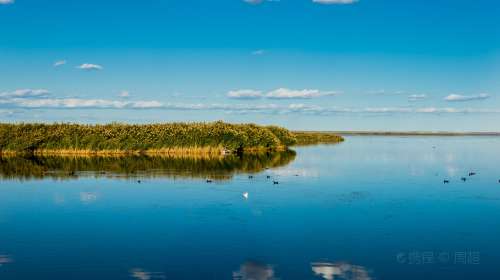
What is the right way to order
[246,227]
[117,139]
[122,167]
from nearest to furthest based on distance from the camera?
[246,227] → [122,167] → [117,139]

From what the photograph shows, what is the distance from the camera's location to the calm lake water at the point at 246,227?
A: 679 inches

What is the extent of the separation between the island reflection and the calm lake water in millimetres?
816

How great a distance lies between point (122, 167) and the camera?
5134 cm

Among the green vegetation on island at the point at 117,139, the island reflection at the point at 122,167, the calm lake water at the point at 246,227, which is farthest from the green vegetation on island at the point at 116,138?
the calm lake water at the point at 246,227

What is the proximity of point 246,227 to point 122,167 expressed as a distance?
99.4ft

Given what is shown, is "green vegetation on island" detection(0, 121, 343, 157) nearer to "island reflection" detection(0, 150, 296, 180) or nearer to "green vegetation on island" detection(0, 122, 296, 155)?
"green vegetation on island" detection(0, 122, 296, 155)

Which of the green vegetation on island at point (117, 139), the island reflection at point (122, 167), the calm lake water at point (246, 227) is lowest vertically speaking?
the calm lake water at point (246, 227)

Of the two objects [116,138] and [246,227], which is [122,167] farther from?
A: [246,227]

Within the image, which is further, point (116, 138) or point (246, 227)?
point (116, 138)

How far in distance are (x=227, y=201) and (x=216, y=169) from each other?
1932cm

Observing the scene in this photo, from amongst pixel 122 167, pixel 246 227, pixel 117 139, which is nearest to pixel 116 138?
pixel 117 139

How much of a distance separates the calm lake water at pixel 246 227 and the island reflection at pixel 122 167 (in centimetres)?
82

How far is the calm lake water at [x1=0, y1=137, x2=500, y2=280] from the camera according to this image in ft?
56.6

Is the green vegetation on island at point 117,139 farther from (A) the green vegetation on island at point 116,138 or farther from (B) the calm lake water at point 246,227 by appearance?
(B) the calm lake water at point 246,227
